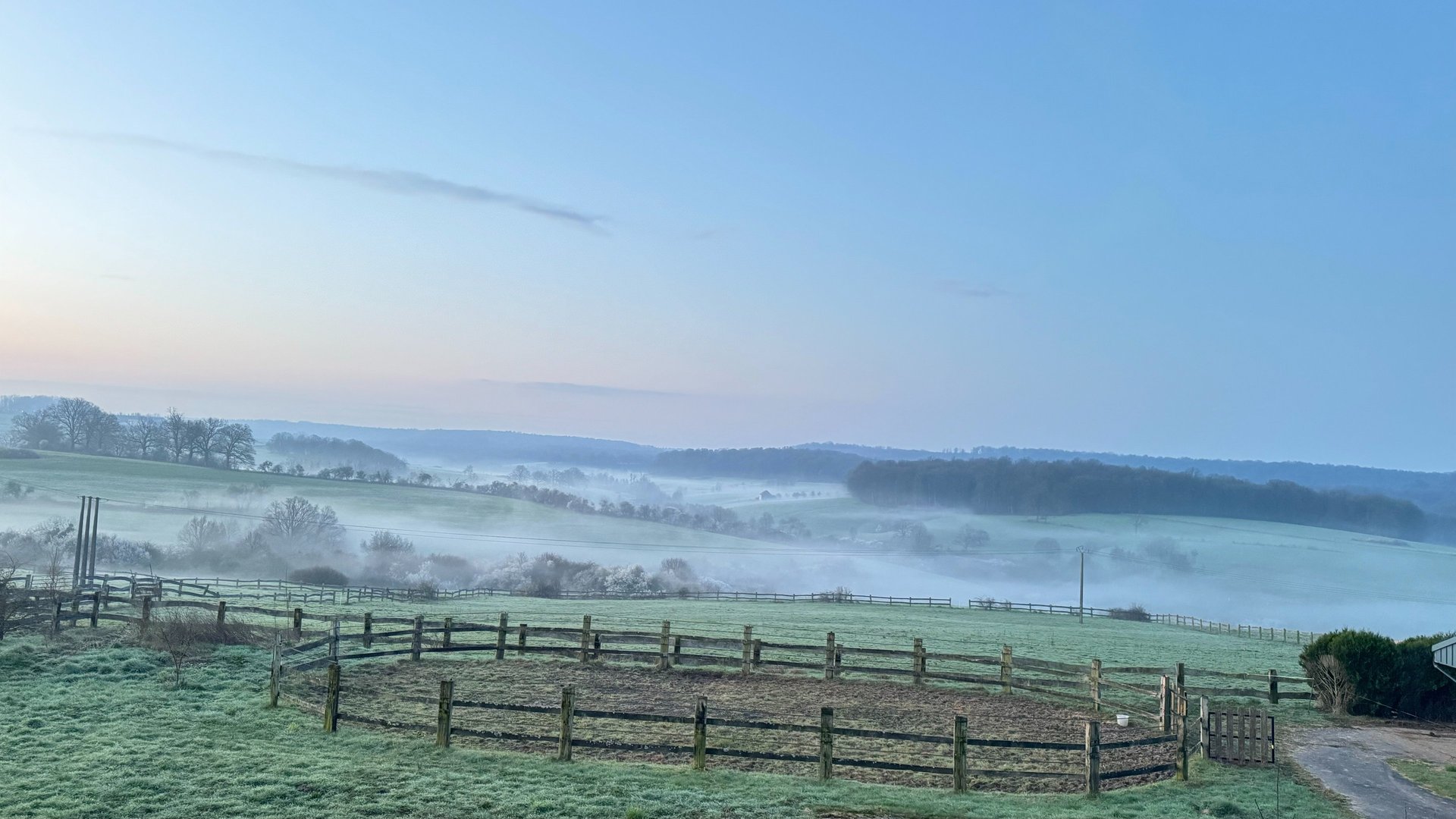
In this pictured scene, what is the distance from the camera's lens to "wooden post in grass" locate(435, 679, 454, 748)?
45.6ft

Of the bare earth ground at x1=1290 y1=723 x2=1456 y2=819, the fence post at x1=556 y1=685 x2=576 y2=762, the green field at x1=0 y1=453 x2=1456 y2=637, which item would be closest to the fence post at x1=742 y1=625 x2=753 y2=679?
the fence post at x1=556 y1=685 x2=576 y2=762

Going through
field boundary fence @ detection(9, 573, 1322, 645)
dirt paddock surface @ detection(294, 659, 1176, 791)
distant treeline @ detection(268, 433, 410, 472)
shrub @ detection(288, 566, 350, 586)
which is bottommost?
shrub @ detection(288, 566, 350, 586)

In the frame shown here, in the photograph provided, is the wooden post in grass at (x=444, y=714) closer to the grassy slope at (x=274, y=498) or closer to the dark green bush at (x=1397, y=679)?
the dark green bush at (x=1397, y=679)

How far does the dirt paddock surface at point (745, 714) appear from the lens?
14.4 m

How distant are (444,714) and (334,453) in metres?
180

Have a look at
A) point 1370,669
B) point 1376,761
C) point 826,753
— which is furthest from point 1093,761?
point 1370,669

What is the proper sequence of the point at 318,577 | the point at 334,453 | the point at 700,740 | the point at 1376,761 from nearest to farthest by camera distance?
the point at 700,740, the point at 1376,761, the point at 318,577, the point at 334,453

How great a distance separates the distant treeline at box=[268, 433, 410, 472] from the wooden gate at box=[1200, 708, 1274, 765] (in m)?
170

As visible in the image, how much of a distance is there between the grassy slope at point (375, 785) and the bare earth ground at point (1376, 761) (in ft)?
2.85

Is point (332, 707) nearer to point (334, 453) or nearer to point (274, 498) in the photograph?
point (274, 498)

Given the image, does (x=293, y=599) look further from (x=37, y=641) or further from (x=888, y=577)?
(x=888, y=577)

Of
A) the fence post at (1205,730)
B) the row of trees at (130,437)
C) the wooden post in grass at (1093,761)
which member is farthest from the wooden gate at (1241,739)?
the row of trees at (130,437)

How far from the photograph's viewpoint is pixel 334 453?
180125mm

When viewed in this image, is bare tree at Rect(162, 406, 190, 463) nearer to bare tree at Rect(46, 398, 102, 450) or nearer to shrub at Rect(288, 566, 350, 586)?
bare tree at Rect(46, 398, 102, 450)
